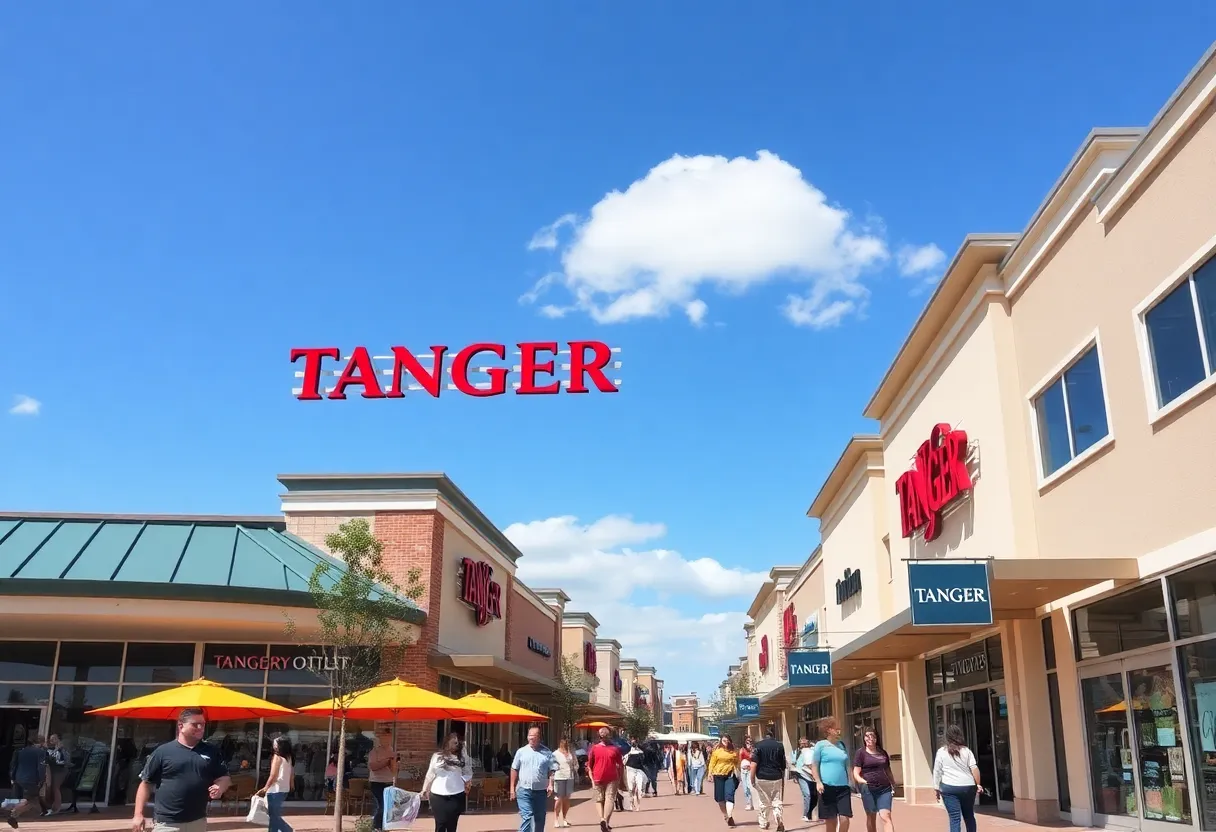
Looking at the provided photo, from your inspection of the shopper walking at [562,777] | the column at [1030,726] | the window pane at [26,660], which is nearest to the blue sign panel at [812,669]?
the shopper walking at [562,777]

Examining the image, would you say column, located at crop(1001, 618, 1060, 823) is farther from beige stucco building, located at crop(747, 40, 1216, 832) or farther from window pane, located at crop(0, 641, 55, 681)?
window pane, located at crop(0, 641, 55, 681)

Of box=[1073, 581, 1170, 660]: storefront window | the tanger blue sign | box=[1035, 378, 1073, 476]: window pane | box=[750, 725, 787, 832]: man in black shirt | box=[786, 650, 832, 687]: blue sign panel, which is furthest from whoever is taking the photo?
the tanger blue sign

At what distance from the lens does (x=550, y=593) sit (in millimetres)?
53469

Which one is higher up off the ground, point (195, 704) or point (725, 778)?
point (195, 704)

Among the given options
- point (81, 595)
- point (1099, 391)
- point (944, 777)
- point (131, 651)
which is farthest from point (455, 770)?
point (131, 651)

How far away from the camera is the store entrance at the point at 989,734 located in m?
17.8

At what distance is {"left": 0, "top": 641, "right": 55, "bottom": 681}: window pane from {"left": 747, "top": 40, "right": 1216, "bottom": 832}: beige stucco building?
1751cm

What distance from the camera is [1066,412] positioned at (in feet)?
49.2

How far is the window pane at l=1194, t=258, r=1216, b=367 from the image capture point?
11.0 m

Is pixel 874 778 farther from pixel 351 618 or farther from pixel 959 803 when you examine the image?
pixel 351 618

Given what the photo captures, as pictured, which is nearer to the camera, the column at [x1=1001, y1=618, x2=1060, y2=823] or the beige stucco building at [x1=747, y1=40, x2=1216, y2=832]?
the beige stucco building at [x1=747, y1=40, x2=1216, y2=832]

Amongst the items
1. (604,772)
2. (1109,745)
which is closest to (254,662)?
(604,772)

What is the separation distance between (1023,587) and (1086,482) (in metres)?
1.69

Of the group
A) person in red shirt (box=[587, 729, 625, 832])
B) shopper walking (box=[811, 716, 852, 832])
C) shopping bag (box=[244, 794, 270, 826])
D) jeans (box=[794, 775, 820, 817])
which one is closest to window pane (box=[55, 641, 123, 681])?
shopping bag (box=[244, 794, 270, 826])
